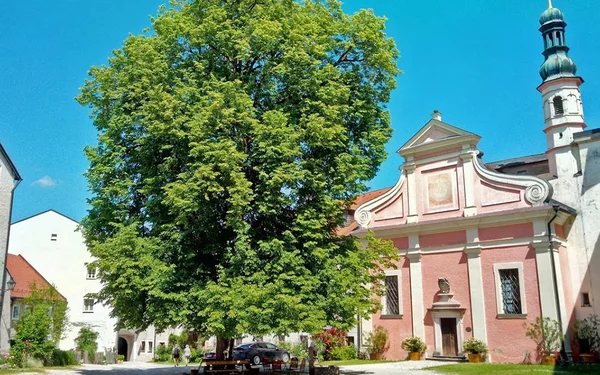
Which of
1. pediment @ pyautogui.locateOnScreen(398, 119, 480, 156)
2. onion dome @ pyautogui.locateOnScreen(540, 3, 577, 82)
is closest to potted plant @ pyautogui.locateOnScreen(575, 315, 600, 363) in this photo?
pediment @ pyautogui.locateOnScreen(398, 119, 480, 156)

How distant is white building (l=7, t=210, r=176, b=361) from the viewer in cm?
3947

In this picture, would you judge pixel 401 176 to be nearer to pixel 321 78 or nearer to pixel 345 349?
pixel 345 349

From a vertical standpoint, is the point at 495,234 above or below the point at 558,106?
below

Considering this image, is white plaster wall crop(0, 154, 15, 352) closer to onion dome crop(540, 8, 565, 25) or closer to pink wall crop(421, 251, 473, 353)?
pink wall crop(421, 251, 473, 353)

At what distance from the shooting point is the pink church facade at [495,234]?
2534 centimetres

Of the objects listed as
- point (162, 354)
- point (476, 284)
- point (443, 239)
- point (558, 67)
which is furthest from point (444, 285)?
point (162, 354)

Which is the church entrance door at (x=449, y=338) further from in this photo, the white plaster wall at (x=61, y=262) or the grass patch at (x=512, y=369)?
the white plaster wall at (x=61, y=262)

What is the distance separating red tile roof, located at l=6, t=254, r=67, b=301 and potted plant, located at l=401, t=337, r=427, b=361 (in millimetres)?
23146

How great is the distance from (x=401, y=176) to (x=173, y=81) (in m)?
15.9

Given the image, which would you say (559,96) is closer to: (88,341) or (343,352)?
(343,352)

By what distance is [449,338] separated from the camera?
27.2 metres

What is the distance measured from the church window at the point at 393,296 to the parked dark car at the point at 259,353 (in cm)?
646

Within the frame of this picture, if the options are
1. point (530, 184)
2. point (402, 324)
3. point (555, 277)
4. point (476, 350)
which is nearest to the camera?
point (555, 277)

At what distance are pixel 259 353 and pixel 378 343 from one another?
6.71 metres
